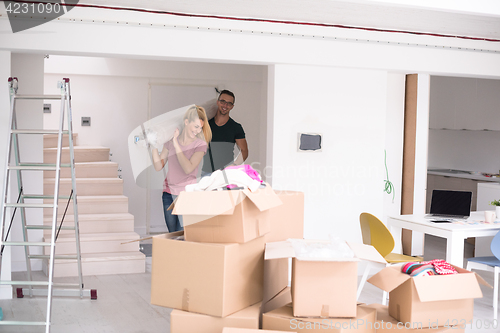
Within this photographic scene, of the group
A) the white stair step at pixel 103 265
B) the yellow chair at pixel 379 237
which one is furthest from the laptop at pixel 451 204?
the white stair step at pixel 103 265

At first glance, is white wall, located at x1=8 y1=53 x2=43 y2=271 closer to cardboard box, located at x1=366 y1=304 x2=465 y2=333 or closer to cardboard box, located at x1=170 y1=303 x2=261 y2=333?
cardboard box, located at x1=170 y1=303 x2=261 y2=333

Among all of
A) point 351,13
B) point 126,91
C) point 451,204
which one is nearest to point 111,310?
point 451,204

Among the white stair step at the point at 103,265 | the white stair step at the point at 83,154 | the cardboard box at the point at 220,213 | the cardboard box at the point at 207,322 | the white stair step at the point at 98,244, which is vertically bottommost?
the white stair step at the point at 103,265

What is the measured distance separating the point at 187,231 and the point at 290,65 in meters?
2.27

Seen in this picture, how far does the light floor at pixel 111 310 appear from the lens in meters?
3.39

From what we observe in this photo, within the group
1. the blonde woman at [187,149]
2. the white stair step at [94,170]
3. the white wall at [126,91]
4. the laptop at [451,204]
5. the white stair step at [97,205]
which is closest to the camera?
the blonde woman at [187,149]

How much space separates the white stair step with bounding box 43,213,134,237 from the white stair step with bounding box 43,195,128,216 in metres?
0.13

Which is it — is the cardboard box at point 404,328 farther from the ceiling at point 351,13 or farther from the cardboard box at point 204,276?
Result: the ceiling at point 351,13

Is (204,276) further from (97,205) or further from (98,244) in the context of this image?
(97,205)

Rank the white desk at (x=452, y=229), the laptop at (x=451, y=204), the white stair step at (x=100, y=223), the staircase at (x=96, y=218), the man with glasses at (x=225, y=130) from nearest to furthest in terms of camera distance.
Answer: the white desk at (x=452, y=229) → the laptop at (x=451, y=204) → the man with glasses at (x=225, y=130) → the staircase at (x=96, y=218) → the white stair step at (x=100, y=223)

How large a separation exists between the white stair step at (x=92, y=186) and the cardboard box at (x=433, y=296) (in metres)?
3.88

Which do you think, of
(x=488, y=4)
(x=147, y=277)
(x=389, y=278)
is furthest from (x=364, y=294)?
(x=488, y=4)

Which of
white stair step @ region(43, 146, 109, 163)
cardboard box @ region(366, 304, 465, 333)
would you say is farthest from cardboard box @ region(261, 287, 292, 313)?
white stair step @ region(43, 146, 109, 163)

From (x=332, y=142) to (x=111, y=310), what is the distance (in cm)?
232
